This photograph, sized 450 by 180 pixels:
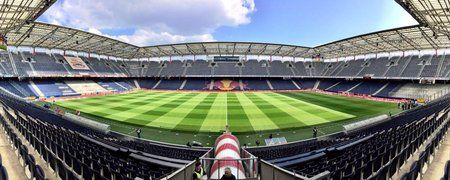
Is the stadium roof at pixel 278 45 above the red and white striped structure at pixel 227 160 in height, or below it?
above

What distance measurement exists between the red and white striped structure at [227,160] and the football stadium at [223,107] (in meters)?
0.05

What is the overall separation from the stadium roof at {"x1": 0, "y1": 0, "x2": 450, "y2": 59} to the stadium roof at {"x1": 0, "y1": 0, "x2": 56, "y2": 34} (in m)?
0.34

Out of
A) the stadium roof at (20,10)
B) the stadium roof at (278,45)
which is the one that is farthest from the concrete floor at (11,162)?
the stadium roof at (278,45)

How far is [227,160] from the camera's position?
6.39 meters

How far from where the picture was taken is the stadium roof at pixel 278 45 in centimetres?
2617

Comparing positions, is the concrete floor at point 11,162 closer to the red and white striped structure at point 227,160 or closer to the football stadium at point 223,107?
the football stadium at point 223,107

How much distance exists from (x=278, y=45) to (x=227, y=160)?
2112 inches

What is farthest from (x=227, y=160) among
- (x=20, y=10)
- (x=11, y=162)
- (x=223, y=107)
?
(x=20, y=10)

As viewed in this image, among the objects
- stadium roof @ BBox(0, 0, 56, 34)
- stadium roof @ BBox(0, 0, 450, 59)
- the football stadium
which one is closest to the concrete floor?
the football stadium

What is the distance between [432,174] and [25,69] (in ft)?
214

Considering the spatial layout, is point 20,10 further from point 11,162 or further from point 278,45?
point 278,45

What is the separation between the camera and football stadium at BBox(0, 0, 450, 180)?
667cm

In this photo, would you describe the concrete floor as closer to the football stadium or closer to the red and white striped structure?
the football stadium

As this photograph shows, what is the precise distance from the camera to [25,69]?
1989 inches
